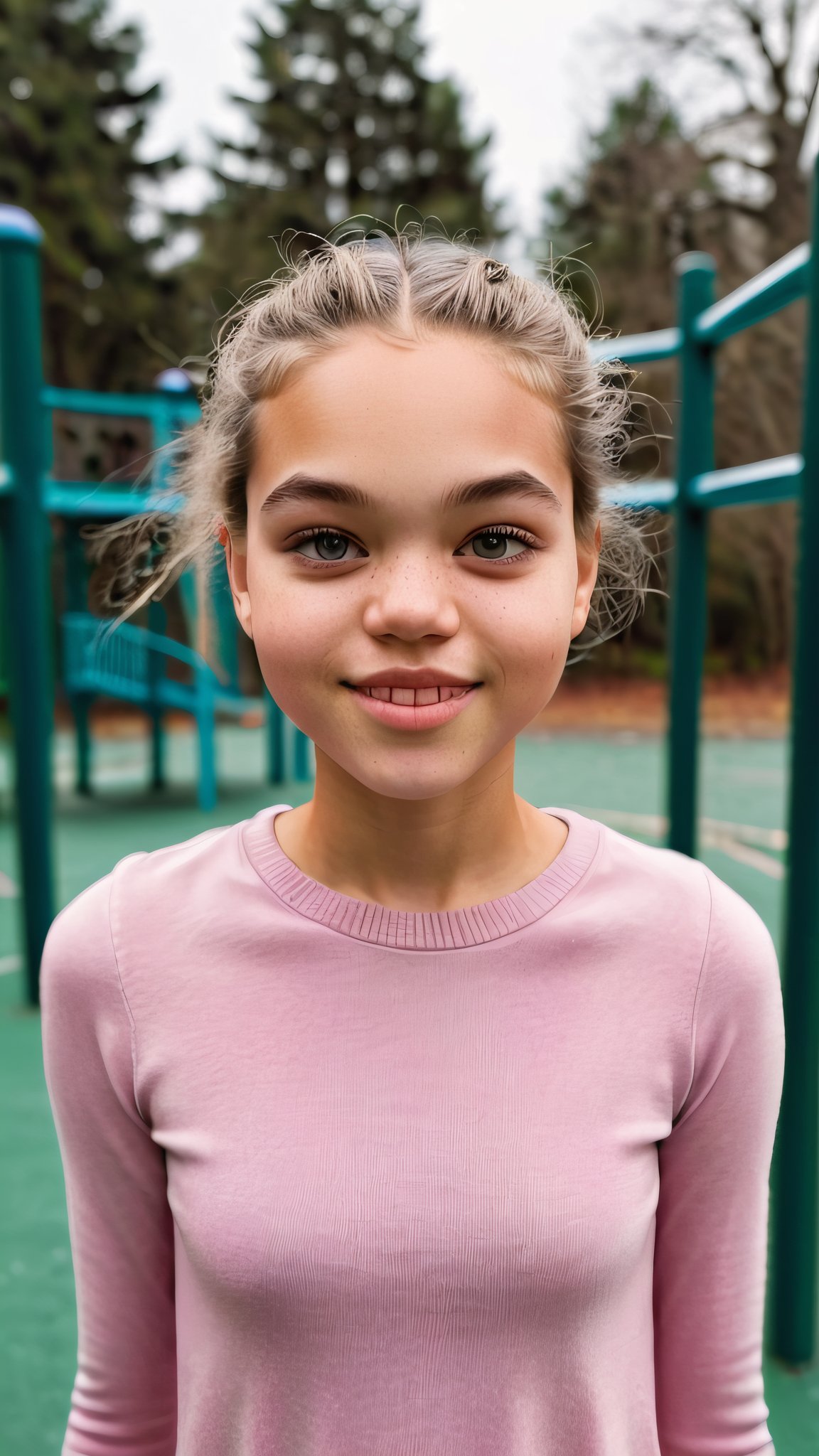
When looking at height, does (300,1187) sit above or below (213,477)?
below

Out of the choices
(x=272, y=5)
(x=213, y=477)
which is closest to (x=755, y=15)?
(x=272, y=5)

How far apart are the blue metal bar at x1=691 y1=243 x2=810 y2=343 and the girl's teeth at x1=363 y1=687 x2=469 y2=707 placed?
0.84 meters

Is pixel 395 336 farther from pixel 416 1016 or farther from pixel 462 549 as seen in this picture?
pixel 416 1016

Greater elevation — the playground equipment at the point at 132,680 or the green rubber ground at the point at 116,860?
the playground equipment at the point at 132,680

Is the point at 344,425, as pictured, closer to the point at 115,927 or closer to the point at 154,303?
the point at 115,927

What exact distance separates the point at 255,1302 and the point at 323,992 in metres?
0.17

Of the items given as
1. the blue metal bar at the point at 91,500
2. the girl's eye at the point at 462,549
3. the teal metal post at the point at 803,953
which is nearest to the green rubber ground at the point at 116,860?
the teal metal post at the point at 803,953

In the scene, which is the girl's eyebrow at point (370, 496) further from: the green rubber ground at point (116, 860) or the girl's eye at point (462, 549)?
the green rubber ground at point (116, 860)

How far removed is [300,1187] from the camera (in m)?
0.64

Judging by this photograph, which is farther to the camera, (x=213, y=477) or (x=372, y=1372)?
(x=213, y=477)

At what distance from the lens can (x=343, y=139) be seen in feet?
43.0

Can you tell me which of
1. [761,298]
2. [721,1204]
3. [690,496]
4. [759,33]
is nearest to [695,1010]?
[721,1204]

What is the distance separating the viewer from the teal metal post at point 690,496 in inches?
84.2

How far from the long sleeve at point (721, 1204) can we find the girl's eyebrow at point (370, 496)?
0.26m
